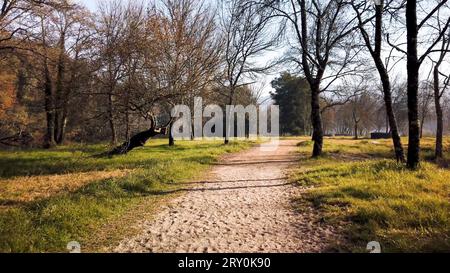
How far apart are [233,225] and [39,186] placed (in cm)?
785

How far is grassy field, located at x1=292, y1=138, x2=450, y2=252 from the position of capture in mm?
4672

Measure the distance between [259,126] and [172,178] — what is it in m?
43.1

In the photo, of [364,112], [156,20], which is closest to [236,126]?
[364,112]

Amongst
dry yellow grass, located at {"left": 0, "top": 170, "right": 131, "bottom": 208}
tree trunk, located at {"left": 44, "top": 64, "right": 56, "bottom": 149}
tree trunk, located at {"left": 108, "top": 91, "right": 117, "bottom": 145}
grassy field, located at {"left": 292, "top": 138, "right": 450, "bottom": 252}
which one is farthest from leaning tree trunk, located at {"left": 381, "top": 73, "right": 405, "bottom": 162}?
tree trunk, located at {"left": 44, "top": 64, "right": 56, "bottom": 149}

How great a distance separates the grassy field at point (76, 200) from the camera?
16.6 ft

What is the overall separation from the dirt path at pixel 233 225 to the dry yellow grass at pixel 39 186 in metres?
4.09

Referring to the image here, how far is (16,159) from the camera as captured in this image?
635 inches

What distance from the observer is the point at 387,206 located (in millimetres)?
6113

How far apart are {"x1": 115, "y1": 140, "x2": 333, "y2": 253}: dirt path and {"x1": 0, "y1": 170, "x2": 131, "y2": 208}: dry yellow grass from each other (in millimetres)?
4087

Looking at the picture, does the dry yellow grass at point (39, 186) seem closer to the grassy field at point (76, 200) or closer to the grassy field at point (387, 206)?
the grassy field at point (76, 200)

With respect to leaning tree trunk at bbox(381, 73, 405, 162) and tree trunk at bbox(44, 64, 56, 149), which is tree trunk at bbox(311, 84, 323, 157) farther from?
tree trunk at bbox(44, 64, 56, 149)

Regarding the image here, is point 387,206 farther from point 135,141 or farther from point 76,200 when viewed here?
point 135,141

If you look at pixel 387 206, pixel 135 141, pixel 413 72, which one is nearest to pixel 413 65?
pixel 413 72

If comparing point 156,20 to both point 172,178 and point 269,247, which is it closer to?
point 172,178
